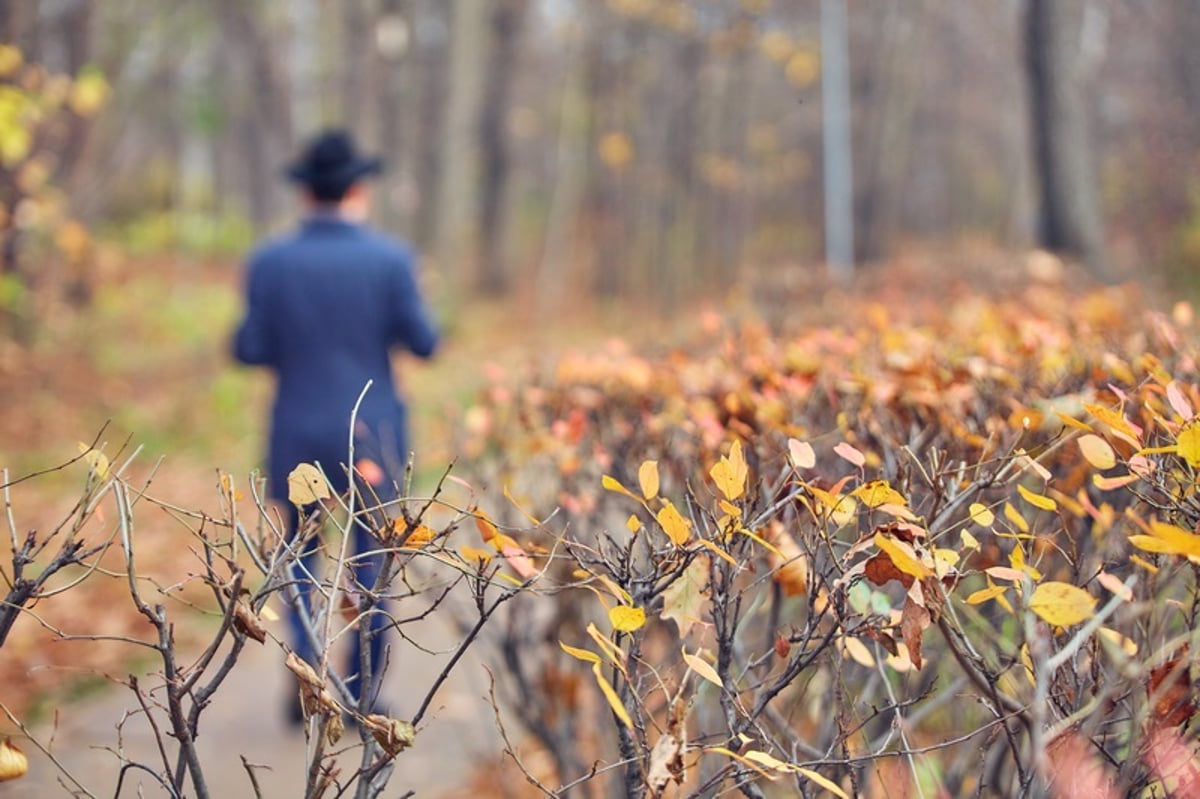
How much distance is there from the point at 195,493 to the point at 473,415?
612 cm

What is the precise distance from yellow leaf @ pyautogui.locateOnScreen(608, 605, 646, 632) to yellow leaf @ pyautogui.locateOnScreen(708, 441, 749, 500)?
0.22 m

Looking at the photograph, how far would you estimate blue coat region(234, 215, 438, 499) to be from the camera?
12.9ft

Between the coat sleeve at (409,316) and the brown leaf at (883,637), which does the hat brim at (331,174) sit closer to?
the coat sleeve at (409,316)

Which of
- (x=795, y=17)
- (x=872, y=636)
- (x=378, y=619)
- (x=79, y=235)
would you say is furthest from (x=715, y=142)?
(x=872, y=636)

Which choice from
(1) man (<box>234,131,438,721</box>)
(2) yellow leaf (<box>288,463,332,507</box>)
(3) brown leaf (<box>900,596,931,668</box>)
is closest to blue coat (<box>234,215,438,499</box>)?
(1) man (<box>234,131,438,721</box>)

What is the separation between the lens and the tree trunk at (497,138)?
21.0 meters

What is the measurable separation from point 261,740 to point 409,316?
175 cm

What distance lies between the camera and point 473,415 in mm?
3029

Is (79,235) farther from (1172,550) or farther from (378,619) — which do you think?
(1172,550)

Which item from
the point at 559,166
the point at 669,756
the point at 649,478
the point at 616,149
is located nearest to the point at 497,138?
the point at 559,166

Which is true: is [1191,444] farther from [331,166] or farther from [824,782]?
[331,166]

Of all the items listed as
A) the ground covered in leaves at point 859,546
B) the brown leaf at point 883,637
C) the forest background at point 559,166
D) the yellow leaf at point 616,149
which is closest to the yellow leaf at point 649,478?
the ground covered in leaves at point 859,546

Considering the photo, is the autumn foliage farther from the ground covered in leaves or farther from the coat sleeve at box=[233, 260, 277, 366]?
the coat sleeve at box=[233, 260, 277, 366]

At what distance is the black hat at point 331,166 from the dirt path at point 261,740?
1.84 metres
